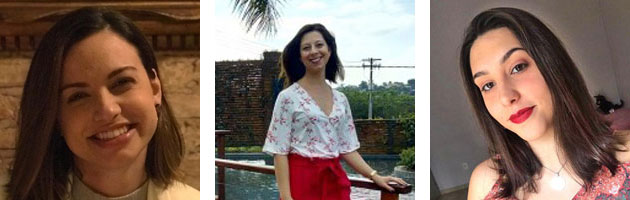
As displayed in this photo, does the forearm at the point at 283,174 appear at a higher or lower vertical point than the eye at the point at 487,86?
lower

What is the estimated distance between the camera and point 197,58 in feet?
11.3

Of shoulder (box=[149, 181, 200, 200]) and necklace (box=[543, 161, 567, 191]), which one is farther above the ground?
necklace (box=[543, 161, 567, 191])

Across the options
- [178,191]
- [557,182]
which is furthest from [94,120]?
[557,182]

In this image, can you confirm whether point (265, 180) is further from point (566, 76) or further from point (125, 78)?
point (566, 76)

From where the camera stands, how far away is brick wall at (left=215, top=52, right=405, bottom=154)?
136 inches

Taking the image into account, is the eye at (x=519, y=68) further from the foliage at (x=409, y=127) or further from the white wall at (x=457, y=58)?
the foliage at (x=409, y=127)

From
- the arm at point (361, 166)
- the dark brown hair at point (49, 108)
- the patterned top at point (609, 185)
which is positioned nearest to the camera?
the patterned top at point (609, 185)

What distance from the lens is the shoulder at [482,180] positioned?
348 cm

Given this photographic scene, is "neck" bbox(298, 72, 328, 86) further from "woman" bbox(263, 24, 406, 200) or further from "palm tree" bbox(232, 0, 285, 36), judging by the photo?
"palm tree" bbox(232, 0, 285, 36)

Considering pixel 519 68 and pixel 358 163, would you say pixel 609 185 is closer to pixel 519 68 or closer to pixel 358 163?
pixel 519 68

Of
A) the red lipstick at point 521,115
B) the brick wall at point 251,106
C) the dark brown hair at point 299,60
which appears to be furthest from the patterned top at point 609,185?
the dark brown hair at point 299,60

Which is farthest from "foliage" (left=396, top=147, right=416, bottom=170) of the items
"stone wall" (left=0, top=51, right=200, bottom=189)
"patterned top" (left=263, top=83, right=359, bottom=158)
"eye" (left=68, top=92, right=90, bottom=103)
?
"eye" (left=68, top=92, right=90, bottom=103)

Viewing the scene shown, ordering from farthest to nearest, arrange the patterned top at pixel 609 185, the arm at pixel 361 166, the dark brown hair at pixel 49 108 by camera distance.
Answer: the arm at pixel 361 166 → the dark brown hair at pixel 49 108 → the patterned top at pixel 609 185

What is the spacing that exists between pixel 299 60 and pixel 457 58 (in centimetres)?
76
